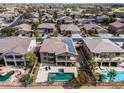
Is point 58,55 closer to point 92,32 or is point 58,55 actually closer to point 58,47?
point 58,47

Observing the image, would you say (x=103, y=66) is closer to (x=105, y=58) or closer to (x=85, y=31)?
(x=105, y=58)

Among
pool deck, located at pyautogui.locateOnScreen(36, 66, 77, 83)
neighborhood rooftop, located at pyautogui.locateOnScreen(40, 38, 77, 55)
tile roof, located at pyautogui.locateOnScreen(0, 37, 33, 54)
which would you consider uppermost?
tile roof, located at pyautogui.locateOnScreen(0, 37, 33, 54)

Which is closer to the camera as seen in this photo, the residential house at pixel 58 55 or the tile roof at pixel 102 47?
the residential house at pixel 58 55

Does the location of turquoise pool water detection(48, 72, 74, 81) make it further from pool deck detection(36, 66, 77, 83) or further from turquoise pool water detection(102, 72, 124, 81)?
turquoise pool water detection(102, 72, 124, 81)

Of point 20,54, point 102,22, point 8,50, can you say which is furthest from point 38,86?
point 102,22

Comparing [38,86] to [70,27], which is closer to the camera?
[38,86]

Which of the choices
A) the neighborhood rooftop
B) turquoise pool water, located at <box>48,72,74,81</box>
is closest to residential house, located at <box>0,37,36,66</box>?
the neighborhood rooftop

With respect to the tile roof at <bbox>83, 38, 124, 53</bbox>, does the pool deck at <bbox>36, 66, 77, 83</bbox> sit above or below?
below

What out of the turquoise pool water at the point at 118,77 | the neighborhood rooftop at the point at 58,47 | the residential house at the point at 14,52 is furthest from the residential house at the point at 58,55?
the turquoise pool water at the point at 118,77

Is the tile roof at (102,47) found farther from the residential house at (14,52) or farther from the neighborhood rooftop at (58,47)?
the residential house at (14,52)

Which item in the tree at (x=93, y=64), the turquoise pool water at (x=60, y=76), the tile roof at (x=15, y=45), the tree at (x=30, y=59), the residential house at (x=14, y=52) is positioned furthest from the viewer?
the tile roof at (x=15, y=45)

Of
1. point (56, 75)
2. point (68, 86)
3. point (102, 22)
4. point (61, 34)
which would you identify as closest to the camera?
point (68, 86)
